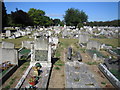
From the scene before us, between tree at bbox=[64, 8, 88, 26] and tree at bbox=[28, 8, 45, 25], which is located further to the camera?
tree at bbox=[28, 8, 45, 25]

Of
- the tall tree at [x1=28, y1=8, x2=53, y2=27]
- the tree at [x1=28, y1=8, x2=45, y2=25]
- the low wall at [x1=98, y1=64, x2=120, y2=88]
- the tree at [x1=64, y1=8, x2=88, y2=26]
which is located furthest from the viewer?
the tall tree at [x1=28, y1=8, x2=53, y2=27]

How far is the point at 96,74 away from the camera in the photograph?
8406 millimetres

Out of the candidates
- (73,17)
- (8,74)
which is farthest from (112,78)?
(73,17)

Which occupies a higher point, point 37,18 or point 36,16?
point 36,16

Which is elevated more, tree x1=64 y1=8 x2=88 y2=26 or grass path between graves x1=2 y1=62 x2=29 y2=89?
tree x1=64 y1=8 x2=88 y2=26

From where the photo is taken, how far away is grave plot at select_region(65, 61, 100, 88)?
18.9 ft

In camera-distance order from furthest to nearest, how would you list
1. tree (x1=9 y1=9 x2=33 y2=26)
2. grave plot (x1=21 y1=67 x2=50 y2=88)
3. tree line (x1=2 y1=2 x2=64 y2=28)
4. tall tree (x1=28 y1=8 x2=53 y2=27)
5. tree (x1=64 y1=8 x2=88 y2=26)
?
tall tree (x1=28 y1=8 x2=53 y2=27), tree (x1=64 y1=8 x2=88 y2=26), tree (x1=9 y1=9 x2=33 y2=26), tree line (x1=2 y1=2 x2=64 y2=28), grave plot (x1=21 y1=67 x2=50 y2=88)

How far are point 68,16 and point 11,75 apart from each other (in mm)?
51155

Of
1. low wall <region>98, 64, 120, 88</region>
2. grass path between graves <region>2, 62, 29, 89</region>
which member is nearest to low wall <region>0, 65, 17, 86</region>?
grass path between graves <region>2, 62, 29, 89</region>

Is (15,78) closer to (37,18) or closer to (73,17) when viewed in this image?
(73,17)

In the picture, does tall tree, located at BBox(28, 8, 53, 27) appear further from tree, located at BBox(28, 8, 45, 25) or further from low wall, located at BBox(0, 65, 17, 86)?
low wall, located at BBox(0, 65, 17, 86)

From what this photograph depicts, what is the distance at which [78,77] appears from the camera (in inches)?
256

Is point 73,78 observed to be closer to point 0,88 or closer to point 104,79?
point 104,79

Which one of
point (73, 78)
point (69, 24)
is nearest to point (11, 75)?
point (73, 78)
